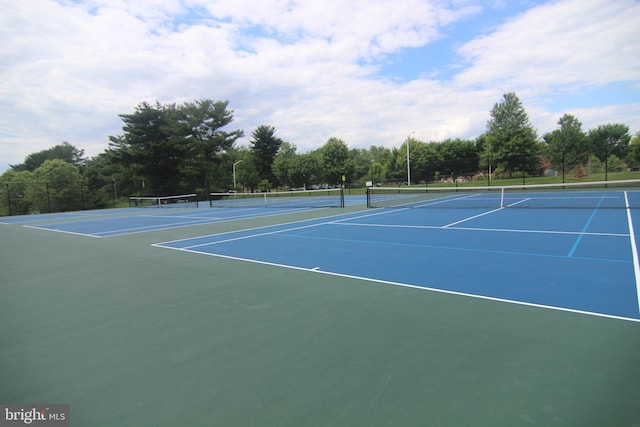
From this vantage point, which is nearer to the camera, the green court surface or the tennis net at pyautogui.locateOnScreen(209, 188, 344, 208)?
the green court surface

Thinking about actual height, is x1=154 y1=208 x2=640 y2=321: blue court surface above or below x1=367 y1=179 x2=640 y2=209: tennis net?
below

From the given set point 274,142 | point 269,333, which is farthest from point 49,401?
point 274,142

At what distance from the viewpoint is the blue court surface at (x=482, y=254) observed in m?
4.21

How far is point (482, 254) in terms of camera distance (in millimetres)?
6355

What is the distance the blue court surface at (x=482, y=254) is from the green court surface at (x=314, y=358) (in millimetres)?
598

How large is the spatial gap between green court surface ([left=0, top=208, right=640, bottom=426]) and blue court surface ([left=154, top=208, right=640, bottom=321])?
0.60m

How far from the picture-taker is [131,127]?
127 ft

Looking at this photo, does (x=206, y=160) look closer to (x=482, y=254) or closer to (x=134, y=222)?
(x=134, y=222)

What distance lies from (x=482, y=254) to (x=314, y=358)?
4691 mm

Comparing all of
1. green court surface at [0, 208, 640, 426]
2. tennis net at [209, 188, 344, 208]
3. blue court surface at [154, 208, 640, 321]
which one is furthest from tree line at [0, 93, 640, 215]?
green court surface at [0, 208, 640, 426]

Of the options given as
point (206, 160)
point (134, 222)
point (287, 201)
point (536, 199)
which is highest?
point (206, 160)
